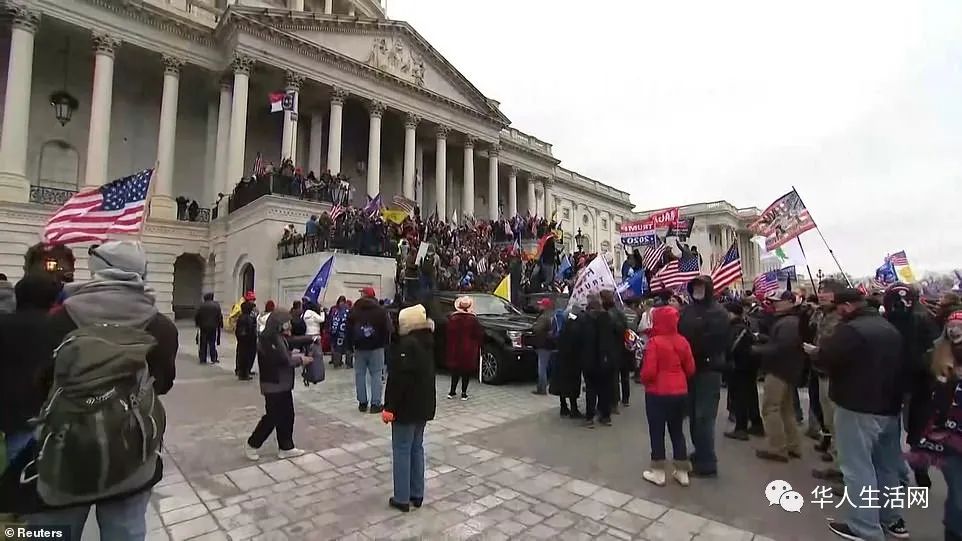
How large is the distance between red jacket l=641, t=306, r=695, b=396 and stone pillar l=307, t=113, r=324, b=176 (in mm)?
27530

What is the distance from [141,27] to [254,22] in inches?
210

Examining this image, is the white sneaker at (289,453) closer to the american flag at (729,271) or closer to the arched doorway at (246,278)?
the american flag at (729,271)

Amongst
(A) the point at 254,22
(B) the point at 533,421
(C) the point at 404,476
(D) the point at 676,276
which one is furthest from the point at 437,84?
(C) the point at 404,476

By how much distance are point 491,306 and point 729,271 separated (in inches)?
220

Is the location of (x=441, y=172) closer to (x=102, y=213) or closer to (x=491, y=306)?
(x=491, y=306)

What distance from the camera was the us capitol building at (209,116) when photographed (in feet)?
63.2

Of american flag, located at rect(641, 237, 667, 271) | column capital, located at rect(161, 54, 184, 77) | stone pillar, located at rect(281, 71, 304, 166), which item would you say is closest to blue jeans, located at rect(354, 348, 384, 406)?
american flag, located at rect(641, 237, 667, 271)

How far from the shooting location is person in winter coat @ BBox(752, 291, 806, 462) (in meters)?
5.30

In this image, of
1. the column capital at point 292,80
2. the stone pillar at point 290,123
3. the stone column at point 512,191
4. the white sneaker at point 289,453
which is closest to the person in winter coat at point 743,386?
the white sneaker at point 289,453

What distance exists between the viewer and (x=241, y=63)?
23.5 metres

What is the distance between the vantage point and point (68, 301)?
2.30m

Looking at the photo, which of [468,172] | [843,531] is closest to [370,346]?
[843,531]

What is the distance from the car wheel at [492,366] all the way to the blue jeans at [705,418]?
4.82 m

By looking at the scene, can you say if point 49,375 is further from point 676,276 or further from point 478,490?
point 676,276
